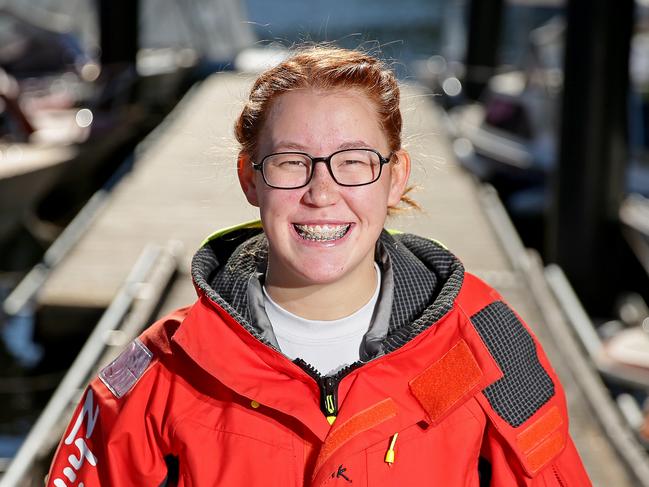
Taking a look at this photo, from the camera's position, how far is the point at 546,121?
1046 centimetres

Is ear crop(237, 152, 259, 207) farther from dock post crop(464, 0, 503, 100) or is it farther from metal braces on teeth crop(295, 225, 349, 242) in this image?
dock post crop(464, 0, 503, 100)

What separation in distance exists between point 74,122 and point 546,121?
4.87 meters

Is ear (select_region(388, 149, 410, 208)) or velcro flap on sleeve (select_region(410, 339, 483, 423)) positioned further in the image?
ear (select_region(388, 149, 410, 208))

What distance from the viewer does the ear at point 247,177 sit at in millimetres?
1724

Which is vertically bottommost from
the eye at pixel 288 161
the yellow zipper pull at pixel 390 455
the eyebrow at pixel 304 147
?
the yellow zipper pull at pixel 390 455

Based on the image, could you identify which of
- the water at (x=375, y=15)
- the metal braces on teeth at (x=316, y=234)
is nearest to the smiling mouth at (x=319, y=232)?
the metal braces on teeth at (x=316, y=234)

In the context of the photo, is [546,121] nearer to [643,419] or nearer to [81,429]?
[643,419]

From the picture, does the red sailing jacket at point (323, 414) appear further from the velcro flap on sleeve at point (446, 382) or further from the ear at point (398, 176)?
the ear at point (398, 176)

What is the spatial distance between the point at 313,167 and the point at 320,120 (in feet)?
0.25

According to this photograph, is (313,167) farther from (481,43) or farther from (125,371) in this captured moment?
(481,43)

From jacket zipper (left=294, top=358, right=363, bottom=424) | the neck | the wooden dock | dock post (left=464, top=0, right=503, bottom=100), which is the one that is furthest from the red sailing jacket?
dock post (left=464, top=0, right=503, bottom=100)

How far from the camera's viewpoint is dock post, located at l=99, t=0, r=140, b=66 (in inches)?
520

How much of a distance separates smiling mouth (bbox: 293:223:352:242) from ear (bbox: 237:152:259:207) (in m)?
0.13

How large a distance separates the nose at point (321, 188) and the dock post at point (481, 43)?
1357 centimetres
